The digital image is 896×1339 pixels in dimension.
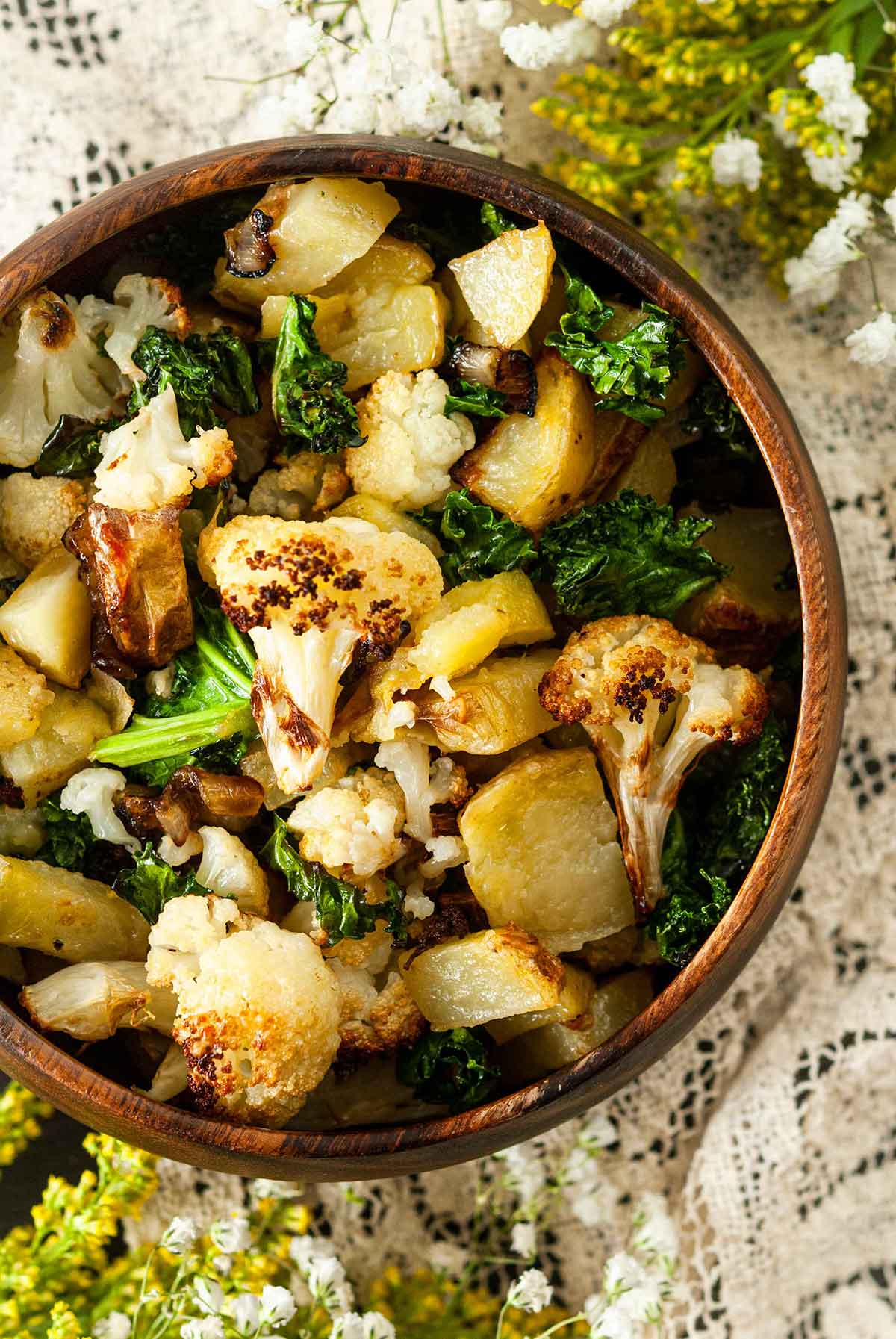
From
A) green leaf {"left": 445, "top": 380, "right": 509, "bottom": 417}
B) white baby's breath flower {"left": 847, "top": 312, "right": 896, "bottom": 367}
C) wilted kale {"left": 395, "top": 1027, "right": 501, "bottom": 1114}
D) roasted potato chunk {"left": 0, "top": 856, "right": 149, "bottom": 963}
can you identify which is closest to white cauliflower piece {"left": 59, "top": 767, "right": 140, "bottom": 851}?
roasted potato chunk {"left": 0, "top": 856, "right": 149, "bottom": 963}

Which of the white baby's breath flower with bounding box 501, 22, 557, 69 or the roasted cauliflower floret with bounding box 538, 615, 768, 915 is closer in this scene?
the roasted cauliflower floret with bounding box 538, 615, 768, 915

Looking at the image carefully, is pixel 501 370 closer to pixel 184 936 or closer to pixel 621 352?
A: pixel 621 352

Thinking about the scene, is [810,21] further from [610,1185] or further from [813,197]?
[610,1185]

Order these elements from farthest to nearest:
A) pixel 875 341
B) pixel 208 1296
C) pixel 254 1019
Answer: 1. pixel 875 341
2. pixel 208 1296
3. pixel 254 1019

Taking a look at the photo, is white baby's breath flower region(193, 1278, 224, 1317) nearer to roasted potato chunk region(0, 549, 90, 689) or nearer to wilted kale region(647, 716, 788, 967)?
wilted kale region(647, 716, 788, 967)

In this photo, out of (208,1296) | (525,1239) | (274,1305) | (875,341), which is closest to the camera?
(274,1305)

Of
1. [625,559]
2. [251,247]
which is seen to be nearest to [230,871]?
[625,559]

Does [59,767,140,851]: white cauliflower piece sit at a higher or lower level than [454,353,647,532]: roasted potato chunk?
lower
